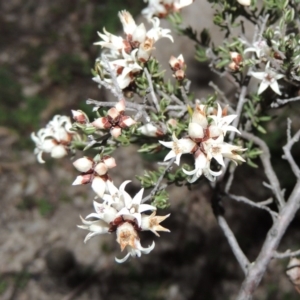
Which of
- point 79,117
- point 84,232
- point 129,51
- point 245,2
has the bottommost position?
point 84,232

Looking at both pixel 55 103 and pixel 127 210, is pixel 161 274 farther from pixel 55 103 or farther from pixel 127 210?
pixel 127 210

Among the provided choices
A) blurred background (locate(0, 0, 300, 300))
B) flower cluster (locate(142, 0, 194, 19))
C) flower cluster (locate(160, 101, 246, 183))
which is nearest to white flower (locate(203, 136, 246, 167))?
flower cluster (locate(160, 101, 246, 183))

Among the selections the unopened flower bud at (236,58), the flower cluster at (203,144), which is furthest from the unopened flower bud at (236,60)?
the flower cluster at (203,144)

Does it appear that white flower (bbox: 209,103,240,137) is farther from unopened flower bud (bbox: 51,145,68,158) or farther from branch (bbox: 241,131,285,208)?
unopened flower bud (bbox: 51,145,68,158)

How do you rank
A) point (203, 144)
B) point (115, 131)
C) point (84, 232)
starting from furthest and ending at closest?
1. point (84, 232)
2. point (115, 131)
3. point (203, 144)

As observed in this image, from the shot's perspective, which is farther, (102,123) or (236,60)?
(236,60)

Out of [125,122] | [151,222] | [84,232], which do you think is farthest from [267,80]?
[84,232]

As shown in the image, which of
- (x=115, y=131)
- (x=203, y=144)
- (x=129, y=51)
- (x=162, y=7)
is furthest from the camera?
(x=162, y=7)

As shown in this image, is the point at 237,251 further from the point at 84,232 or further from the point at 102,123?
the point at 84,232

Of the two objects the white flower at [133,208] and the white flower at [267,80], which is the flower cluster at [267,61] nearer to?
the white flower at [267,80]
